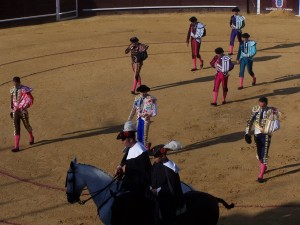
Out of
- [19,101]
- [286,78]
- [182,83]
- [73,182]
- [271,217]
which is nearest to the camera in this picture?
[73,182]

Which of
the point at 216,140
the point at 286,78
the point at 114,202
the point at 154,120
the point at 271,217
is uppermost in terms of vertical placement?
the point at 286,78

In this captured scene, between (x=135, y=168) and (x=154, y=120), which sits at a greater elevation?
(x=135, y=168)

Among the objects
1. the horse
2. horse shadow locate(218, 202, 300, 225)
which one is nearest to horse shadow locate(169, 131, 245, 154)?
horse shadow locate(218, 202, 300, 225)

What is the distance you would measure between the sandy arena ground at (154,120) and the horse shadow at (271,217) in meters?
0.02

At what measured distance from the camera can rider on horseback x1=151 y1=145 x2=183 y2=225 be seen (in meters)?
8.17

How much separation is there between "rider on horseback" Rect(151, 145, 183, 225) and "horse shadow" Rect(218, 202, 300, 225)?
92.2 inches

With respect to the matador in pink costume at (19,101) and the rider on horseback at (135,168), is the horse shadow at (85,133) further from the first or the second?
the rider on horseback at (135,168)

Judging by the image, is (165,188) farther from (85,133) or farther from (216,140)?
(85,133)

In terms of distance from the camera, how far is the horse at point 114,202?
8133 millimetres

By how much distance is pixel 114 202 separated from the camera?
8.20 m

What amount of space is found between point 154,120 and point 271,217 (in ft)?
19.6

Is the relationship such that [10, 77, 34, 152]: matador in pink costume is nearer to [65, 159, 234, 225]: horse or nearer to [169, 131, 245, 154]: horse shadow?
[169, 131, 245, 154]: horse shadow

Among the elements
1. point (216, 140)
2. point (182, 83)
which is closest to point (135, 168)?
point (216, 140)

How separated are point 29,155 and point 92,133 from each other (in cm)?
185
